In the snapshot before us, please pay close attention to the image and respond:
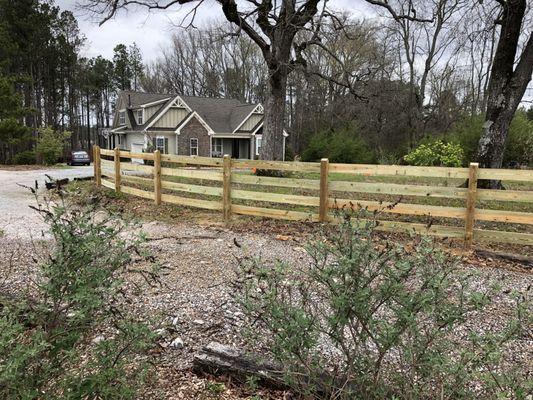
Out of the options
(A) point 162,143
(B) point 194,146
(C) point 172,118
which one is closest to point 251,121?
(B) point 194,146

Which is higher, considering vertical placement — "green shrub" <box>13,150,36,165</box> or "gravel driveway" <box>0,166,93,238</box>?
"green shrub" <box>13,150,36,165</box>

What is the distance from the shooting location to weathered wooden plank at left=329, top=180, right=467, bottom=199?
5.56m

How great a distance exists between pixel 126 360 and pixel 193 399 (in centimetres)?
65

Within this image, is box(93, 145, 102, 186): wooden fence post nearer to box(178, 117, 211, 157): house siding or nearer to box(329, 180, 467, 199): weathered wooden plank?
box(329, 180, 467, 199): weathered wooden plank

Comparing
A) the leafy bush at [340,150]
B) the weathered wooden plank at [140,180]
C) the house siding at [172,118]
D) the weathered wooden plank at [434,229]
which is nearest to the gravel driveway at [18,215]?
the weathered wooden plank at [140,180]

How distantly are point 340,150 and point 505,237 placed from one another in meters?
19.1

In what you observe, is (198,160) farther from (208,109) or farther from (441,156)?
(208,109)

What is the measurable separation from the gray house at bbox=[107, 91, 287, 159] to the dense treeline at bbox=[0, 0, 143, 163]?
6.23 meters

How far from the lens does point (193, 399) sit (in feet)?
7.86

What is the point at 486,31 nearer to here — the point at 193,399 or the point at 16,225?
the point at 193,399

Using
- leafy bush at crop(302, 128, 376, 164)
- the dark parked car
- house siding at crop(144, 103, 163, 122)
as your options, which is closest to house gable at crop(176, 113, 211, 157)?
house siding at crop(144, 103, 163, 122)

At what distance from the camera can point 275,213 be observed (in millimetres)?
6953

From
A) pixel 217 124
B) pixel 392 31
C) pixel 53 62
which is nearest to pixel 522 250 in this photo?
pixel 392 31

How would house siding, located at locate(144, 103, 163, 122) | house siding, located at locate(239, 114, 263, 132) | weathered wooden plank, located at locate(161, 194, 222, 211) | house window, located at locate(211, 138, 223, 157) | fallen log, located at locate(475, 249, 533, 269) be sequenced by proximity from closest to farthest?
fallen log, located at locate(475, 249, 533, 269), weathered wooden plank, located at locate(161, 194, 222, 211), house siding, located at locate(144, 103, 163, 122), house window, located at locate(211, 138, 223, 157), house siding, located at locate(239, 114, 263, 132)
